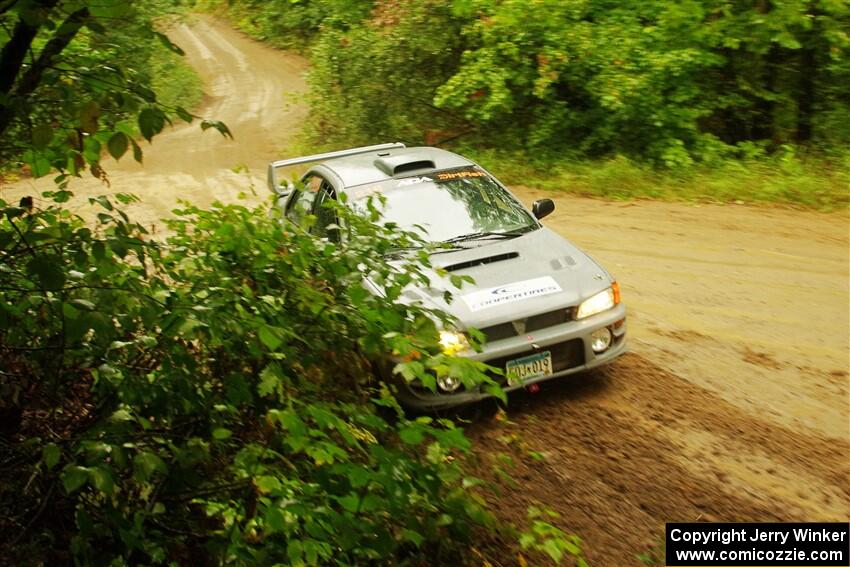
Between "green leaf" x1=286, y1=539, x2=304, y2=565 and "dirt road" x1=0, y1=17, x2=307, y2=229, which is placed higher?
"green leaf" x1=286, y1=539, x2=304, y2=565

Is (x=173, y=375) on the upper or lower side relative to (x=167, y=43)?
lower

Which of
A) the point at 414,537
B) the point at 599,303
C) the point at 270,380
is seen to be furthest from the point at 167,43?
the point at 599,303

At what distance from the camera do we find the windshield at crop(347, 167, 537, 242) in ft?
21.4

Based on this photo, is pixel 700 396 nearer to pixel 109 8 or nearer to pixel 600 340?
pixel 600 340

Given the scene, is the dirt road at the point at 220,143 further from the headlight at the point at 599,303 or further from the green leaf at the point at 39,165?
the headlight at the point at 599,303

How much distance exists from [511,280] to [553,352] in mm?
588

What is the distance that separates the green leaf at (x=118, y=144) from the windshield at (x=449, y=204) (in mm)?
3652

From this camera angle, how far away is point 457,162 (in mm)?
7363

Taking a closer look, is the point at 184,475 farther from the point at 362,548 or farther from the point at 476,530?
the point at 476,530

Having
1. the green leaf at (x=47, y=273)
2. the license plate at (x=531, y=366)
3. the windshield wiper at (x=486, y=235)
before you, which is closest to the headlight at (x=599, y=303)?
the license plate at (x=531, y=366)

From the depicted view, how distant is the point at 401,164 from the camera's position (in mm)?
7062

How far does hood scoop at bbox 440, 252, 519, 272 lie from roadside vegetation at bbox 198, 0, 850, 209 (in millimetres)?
6913

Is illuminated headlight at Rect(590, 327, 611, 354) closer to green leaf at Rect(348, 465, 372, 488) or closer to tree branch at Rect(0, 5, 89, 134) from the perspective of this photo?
green leaf at Rect(348, 465, 372, 488)

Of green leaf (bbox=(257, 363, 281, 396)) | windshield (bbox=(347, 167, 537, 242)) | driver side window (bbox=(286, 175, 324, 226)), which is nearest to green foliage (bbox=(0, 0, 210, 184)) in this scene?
green leaf (bbox=(257, 363, 281, 396))
